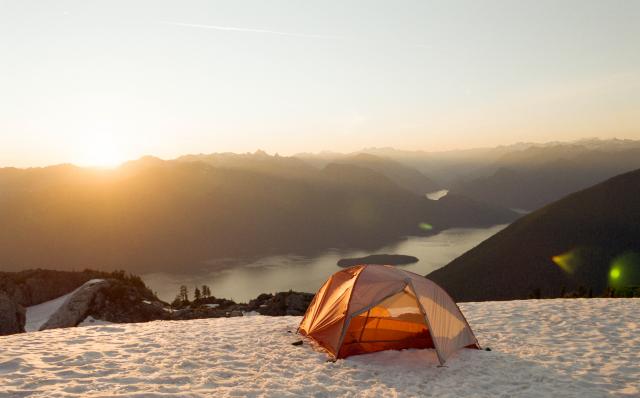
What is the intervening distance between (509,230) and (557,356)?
18800cm

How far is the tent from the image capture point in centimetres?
1240

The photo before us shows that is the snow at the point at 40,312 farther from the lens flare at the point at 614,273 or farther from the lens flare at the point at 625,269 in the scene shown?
the lens flare at the point at 614,273

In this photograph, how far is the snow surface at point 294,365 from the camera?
959 cm

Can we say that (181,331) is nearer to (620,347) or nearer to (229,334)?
(229,334)

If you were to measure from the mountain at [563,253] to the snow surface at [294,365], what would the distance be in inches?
5235

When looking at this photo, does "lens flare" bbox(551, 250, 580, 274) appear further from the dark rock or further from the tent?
the tent

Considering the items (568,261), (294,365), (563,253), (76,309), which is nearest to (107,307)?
(76,309)

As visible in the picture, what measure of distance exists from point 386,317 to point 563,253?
171236 millimetres

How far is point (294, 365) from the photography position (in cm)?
1134

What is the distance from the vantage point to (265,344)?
13281 mm

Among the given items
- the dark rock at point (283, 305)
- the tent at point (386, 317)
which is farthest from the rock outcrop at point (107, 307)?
the tent at point (386, 317)

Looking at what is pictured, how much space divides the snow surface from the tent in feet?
1.49

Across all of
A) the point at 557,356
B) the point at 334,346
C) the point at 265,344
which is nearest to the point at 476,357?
the point at 557,356

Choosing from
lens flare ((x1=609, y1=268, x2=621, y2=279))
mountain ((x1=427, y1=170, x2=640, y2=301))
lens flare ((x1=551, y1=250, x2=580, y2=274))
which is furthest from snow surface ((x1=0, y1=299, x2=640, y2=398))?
lens flare ((x1=551, y1=250, x2=580, y2=274))
